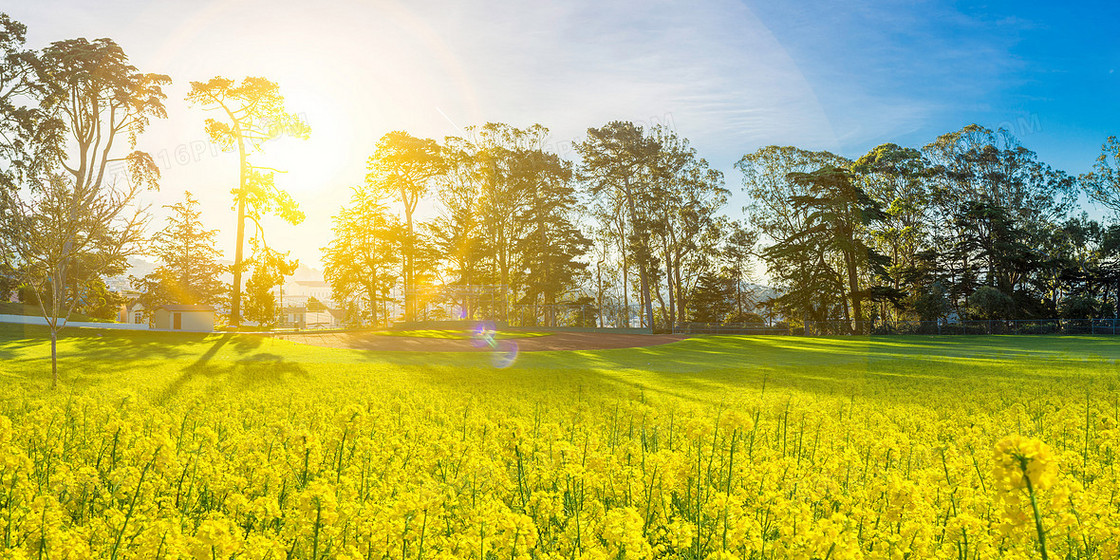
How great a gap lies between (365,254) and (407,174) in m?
5.50

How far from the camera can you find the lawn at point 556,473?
2768 millimetres

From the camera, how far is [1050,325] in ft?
110

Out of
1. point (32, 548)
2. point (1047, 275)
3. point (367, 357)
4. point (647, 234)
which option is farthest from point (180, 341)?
point (1047, 275)

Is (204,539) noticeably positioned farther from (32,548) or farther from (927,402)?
(927,402)

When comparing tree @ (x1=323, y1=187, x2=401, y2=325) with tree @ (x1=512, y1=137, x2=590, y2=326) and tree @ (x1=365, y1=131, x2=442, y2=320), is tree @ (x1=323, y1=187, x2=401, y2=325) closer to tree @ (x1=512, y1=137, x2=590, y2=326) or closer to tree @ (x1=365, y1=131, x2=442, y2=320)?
tree @ (x1=365, y1=131, x2=442, y2=320)

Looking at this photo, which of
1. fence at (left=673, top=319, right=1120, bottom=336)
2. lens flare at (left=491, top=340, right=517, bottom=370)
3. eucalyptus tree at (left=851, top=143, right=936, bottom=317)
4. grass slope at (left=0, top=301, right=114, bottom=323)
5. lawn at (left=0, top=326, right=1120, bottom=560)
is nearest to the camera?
lawn at (left=0, top=326, right=1120, bottom=560)

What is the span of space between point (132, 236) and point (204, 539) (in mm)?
13622

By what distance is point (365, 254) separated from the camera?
120 ft

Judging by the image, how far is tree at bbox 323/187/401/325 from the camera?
36.3 meters

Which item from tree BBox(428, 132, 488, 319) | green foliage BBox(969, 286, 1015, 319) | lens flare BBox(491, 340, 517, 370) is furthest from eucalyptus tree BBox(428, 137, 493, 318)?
green foliage BBox(969, 286, 1015, 319)

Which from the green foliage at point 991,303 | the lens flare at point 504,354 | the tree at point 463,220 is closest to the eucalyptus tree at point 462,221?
the tree at point 463,220

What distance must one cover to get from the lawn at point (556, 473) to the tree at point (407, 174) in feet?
84.4

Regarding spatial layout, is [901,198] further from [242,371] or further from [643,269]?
[242,371]

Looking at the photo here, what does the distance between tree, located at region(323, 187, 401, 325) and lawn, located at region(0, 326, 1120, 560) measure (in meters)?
25.4
